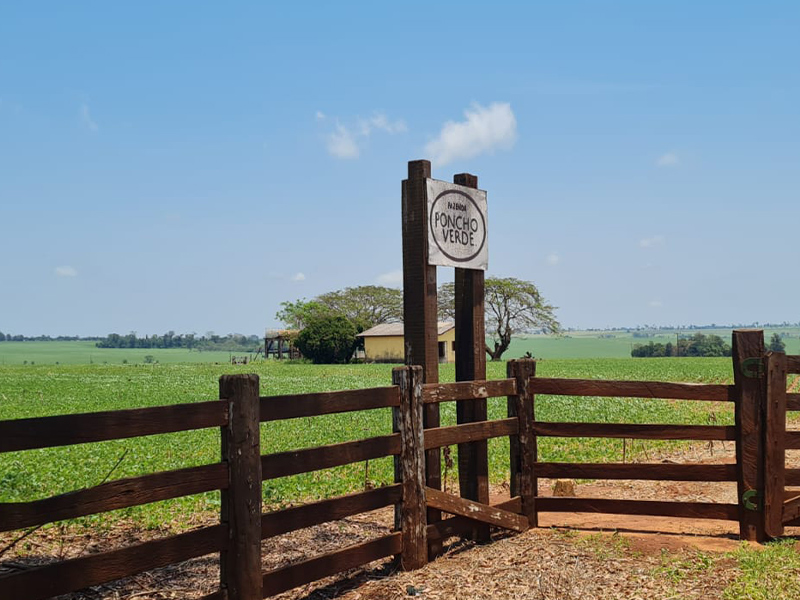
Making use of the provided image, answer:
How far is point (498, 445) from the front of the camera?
16.5 metres

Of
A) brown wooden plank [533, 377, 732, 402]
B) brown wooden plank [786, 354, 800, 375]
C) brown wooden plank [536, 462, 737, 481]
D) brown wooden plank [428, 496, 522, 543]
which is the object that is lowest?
brown wooden plank [428, 496, 522, 543]

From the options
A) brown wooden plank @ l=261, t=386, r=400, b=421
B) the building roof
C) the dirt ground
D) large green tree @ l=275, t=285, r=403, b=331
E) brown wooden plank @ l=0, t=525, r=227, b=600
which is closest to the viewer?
brown wooden plank @ l=0, t=525, r=227, b=600

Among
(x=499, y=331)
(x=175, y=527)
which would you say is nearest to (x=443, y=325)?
(x=499, y=331)

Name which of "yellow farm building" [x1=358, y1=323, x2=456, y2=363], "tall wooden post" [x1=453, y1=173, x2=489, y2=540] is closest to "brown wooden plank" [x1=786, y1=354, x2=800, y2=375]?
"tall wooden post" [x1=453, y1=173, x2=489, y2=540]

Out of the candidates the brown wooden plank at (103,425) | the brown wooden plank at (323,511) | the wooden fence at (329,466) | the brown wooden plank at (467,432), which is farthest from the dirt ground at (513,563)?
the brown wooden plank at (103,425)

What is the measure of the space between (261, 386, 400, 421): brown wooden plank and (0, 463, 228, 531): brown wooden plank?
0.58 meters

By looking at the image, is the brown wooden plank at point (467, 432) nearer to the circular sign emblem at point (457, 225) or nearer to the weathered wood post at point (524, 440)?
the weathered wood post at point (524, 440)

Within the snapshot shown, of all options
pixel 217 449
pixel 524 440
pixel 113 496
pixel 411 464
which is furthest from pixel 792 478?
pixel 217 449

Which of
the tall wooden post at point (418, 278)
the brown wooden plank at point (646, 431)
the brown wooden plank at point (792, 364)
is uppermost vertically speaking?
the tall wooden post at point (418, 278)

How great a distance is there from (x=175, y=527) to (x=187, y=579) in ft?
8.29

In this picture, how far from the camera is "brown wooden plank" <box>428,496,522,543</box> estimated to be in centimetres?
748

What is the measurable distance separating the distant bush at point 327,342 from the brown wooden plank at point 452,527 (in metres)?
65.7

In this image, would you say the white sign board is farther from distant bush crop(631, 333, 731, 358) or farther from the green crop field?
distant bush crop(631, 333, 731, 358)

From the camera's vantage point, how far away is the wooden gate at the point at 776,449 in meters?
7.95
